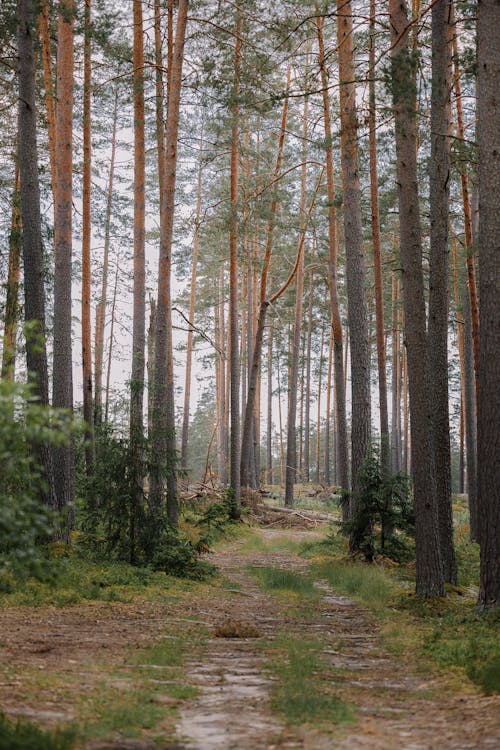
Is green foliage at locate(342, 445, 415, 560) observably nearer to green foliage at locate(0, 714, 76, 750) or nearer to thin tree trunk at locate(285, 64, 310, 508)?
green foliage at locate(0, 714, 76, 750)

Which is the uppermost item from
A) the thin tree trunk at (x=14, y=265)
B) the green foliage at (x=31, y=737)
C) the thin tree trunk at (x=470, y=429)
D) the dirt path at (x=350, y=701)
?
the thin tree trunk at (x=14, y=265)

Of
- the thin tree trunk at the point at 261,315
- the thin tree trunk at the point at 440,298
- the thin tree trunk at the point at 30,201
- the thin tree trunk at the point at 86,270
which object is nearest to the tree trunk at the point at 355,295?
the thin tree trunk at the point at 440,298

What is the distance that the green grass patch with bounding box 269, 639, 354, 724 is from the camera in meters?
4.47

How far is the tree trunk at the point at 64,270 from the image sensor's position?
12156 millimetres

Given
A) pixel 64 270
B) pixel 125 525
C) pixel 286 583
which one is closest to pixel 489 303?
pixel 286 583

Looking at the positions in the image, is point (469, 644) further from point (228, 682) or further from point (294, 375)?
point (294, 375)

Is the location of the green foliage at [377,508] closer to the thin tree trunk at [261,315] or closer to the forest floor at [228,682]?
the forest floor at [228,682]

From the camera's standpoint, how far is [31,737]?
11.5 feet

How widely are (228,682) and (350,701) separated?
0.91 metres

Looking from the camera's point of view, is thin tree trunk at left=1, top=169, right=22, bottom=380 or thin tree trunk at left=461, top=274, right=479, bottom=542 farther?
thin tree trunk at left=461, top=274, right=479, bottom=542

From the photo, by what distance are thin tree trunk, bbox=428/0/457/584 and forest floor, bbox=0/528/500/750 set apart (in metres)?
2.28

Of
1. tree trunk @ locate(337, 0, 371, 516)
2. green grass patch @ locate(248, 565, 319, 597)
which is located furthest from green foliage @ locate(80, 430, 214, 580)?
tree trunk @ locate(337, 0, 371, 516)

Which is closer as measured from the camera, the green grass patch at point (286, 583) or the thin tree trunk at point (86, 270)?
the green grass patch at point (286, 583)

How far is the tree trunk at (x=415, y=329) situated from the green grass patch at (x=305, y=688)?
323 cm
